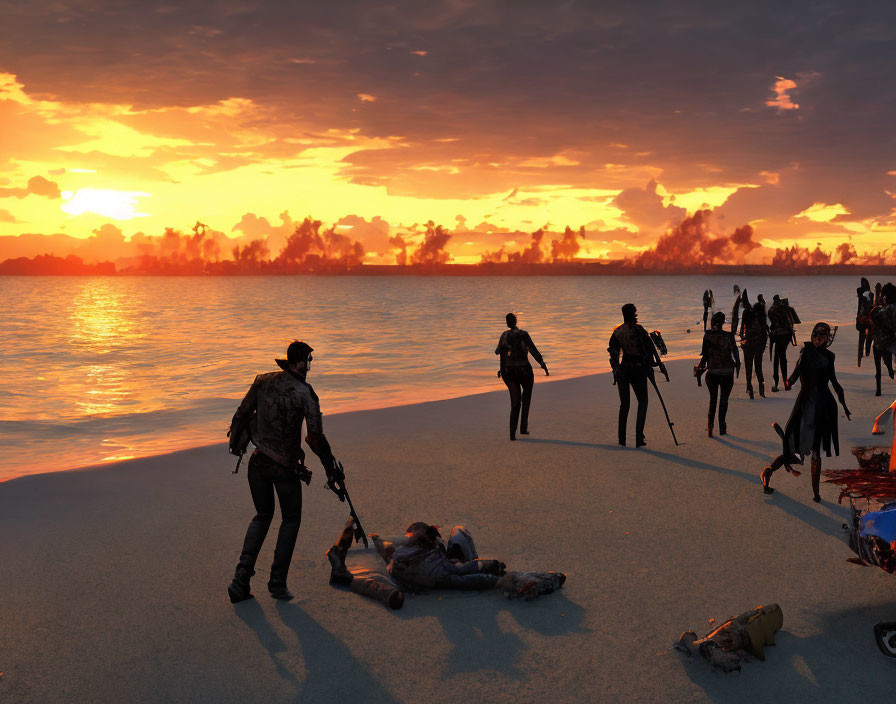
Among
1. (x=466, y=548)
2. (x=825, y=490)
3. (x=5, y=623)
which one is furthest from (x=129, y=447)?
(x=825, y=490)

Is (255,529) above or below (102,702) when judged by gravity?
above

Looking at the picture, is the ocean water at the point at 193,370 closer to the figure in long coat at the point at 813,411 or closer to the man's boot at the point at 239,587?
the man's boot at the point at 239,587

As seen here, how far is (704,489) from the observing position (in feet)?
31.7

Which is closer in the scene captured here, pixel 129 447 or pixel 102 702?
pixel 102 702

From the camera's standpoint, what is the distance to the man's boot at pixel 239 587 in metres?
6.46

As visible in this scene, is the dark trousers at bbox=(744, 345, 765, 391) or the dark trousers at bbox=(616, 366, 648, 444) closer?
the dark trousers at bbox=(616, 366, 648, 444)

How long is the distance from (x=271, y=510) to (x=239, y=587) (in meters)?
0.72

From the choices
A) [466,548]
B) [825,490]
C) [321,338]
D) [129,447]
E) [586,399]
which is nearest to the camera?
[466,548]

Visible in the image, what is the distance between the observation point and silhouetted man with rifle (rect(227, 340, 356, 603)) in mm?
6340

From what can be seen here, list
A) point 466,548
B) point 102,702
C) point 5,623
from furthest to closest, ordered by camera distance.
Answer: point 466,548, point 5,623, point 102,702

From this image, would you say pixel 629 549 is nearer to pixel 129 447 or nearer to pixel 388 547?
pixel 388 547

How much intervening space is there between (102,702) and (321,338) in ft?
161

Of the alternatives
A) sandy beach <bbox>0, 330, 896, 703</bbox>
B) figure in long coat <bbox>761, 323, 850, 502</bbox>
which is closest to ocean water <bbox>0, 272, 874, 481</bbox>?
sandy beach <bbox>0, 330, 896, 703</bbox>

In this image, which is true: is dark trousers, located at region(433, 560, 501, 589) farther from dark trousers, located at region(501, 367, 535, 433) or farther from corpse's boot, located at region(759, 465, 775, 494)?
dark trousers, located at region(501, 367, 535, 433)
